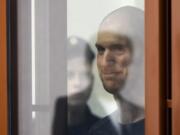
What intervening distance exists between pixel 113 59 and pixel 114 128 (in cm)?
18

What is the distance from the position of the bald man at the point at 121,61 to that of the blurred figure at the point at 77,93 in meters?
0.03

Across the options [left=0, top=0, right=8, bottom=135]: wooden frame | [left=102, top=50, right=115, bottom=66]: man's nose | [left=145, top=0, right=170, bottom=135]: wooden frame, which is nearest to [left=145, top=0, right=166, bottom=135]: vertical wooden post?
[left=145, top=0, right=170, bottom=135]: wooden frame

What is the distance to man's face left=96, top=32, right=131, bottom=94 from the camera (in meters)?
0.87

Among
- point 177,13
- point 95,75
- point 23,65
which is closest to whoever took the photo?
point 177,13

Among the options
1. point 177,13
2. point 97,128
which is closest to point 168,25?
point 177,13

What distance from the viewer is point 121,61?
875 mm

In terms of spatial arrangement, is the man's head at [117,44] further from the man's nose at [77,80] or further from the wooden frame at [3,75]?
the wooden frame at [3,75]

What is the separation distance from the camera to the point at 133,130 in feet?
2.83

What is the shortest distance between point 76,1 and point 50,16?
93mm

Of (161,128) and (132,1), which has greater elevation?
(132,1)

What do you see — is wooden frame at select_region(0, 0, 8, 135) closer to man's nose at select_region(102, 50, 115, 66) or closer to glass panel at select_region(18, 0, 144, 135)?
glass panel at select_region(18, 0, 144, 135)

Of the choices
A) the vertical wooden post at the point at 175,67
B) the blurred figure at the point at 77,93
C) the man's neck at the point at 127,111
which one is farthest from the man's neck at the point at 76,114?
the vertical wooden post at the point at 175,67

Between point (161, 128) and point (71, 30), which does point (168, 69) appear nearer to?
point (161, 128)

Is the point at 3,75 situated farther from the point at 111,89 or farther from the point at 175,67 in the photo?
the point at 175,67
